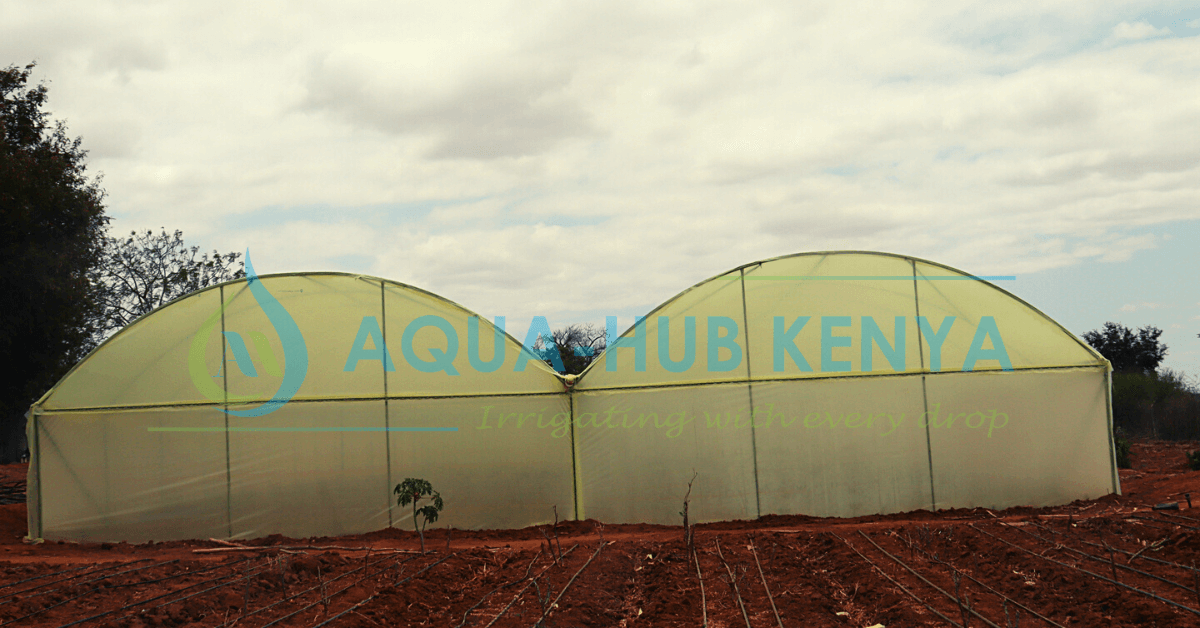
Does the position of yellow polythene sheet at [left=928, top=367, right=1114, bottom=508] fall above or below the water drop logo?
below

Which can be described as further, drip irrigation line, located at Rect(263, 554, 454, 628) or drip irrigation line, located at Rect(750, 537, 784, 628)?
drip irrigation line, located at Rect(263, 554, 454, 628)

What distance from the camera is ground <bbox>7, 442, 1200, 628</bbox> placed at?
772cm

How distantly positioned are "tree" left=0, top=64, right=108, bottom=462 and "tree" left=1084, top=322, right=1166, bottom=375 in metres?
38.0

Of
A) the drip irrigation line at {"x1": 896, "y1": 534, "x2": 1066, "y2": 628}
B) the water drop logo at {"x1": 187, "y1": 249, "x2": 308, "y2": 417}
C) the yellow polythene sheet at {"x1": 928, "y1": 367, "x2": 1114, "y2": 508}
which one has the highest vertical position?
the water drop logo at {"x1": 187, "y1": 249, "x2": 308, "y2": 417}

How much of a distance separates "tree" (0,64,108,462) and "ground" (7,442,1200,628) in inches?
418

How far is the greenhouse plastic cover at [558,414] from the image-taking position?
534 inches

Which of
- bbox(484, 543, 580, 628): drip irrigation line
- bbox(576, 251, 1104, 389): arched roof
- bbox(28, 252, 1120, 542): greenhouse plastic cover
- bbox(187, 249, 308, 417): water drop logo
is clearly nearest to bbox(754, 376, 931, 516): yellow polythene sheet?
bbox(28, 252, 1120, 542): greenhouse plastic cover

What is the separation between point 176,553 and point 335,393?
3.27m

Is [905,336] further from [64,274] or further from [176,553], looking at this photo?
[64,274]

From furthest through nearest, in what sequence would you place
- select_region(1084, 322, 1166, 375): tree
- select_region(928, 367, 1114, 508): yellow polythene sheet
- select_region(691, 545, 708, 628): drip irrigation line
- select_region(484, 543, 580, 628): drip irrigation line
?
1. select_region(1084, 322, 1166, 375): tree
2. select_region(928, 367, 1114, 508): yellow polythene sheet
3. select_region(484, 543, 580, 628): drip irrigation line
4. select_region(691, 545, 708, 628): drip irrigation line

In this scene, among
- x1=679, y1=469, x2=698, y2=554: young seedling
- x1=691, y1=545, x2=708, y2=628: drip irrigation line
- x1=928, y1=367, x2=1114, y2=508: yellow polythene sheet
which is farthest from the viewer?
x1=928, y1=367, x2=1114, y2=508: yellow polythene sheet

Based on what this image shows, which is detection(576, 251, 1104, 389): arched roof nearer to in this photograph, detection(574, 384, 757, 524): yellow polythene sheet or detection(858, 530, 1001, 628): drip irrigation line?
detection(574, 384, 757, 524): yellow polythene sheet

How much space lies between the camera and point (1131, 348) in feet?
119

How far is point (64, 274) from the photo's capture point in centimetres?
2216
